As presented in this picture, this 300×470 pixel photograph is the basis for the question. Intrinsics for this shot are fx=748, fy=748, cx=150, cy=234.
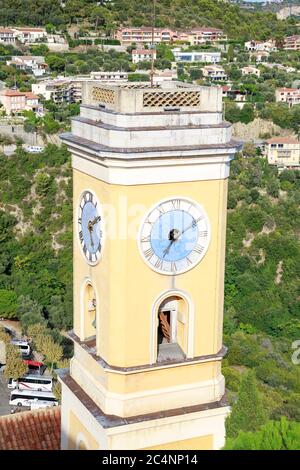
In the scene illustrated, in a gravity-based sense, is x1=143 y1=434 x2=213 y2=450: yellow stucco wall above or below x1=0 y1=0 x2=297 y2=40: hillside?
below

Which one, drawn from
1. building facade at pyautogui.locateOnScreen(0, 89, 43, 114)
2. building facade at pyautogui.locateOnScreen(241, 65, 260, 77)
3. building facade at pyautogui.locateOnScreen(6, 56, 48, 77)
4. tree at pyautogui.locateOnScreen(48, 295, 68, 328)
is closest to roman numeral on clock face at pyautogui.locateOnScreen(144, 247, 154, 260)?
tree at pyautogui.locateOnScreen(48, 295, 68, 328)

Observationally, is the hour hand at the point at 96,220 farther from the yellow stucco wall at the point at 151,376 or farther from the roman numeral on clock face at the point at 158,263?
the yellow stucco wall at the point at 151,376

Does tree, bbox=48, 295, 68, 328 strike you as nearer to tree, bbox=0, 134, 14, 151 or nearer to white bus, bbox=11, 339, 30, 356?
white bus, bbox=11, 339, 30, 356

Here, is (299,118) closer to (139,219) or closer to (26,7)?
(26,7)

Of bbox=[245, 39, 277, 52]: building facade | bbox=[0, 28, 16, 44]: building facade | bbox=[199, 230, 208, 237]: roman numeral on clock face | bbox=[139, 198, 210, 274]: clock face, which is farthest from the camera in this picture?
bbox=[245, 39, 277, 52]: building facade

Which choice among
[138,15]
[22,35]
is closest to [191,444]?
[22,35]

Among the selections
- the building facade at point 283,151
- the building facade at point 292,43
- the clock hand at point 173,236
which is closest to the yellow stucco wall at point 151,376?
the clock hand at point 173,236

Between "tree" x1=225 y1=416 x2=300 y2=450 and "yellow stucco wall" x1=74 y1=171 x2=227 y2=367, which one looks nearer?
"tree" x1=225 y1=416 x2=300 y2=450
